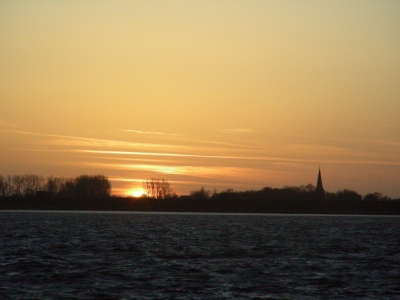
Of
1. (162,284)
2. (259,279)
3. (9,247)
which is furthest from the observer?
(9,247)

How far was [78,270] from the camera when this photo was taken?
40.6m

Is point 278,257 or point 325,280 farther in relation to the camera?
point 278,257

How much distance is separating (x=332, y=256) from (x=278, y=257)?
17.7 ft

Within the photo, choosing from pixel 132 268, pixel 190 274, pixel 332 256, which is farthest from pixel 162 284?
pixel 332 256

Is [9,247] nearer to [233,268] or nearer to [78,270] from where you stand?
[78,270]

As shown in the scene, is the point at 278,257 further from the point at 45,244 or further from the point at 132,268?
the point at 45,244

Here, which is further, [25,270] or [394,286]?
[25,270]

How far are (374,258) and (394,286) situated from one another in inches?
688

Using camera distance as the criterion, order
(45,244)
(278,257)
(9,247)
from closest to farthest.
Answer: (278,257) → (9,247) → (45,244)

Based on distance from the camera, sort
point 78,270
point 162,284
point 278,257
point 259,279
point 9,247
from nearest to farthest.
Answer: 1. point 162,284
2. point 259,279
3. point 78,270
4. point 278,257
5. point 9,247

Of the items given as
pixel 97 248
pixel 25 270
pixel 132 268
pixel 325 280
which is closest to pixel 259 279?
pixel 325 280

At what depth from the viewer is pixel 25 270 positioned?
3959 centimetres

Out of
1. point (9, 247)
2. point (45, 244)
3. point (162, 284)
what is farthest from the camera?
point (45, 244)

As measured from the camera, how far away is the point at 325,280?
3781 centimetres
